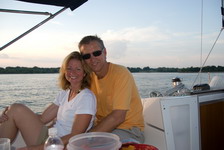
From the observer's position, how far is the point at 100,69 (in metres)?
2.17

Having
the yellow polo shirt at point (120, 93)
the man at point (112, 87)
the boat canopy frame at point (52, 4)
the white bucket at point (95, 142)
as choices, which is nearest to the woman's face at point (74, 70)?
the man at point (112, 87)

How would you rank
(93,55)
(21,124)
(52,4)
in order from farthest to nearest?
1. (93,55)
2. (21,124)
3. (52,4)

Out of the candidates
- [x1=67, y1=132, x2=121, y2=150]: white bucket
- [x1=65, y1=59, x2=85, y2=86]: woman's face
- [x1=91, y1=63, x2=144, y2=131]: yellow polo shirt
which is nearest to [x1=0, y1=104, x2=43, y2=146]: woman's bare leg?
[x1=65, y1=59, x2=85, y2=86]: woman's face

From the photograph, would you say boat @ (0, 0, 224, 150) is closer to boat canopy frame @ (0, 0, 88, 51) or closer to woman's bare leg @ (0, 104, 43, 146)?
boat canopy frame @ (0, 0, 88, 51)

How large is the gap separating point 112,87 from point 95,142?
1.00 m

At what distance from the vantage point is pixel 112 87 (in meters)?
2.11

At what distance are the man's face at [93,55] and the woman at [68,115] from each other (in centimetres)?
8

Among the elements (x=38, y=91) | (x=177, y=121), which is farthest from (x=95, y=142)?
(x=38, y=91)

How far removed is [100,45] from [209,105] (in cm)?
138

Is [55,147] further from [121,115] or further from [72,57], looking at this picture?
[72,57]

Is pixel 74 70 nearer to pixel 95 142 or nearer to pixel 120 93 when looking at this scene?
pixel 120 93

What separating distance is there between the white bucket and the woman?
0.58m

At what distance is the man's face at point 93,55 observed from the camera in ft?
7.00

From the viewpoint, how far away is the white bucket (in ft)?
3.40
